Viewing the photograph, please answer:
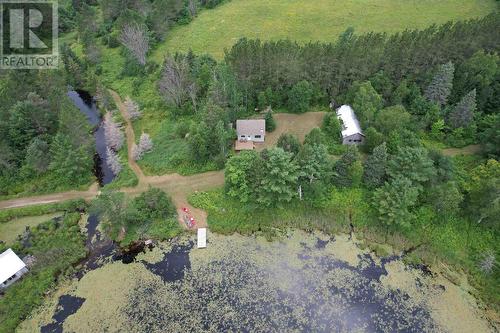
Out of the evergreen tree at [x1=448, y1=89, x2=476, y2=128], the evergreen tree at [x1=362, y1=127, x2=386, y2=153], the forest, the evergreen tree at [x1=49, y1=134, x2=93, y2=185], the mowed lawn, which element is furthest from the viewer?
the mowed lawn

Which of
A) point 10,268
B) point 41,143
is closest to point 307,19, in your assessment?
point 41,143

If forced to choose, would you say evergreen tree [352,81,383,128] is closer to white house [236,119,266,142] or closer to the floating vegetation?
white house [236,119,266,142]

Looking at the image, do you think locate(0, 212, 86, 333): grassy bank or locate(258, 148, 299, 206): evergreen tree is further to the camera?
locate(258, 148, 299, 206): evergreen tree

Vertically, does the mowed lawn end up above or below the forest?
above

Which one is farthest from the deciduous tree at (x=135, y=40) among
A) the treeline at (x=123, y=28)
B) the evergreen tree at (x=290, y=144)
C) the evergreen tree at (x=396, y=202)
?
the evergreen tree at (x=396, y=202)

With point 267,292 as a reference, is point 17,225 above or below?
above

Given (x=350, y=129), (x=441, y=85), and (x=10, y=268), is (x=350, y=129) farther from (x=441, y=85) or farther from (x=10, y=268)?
(x=10, y=268)

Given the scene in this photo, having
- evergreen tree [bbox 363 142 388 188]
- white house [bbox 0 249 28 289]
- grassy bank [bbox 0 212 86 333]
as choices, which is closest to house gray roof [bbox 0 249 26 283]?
white house [bbox 0 249 28 289]
